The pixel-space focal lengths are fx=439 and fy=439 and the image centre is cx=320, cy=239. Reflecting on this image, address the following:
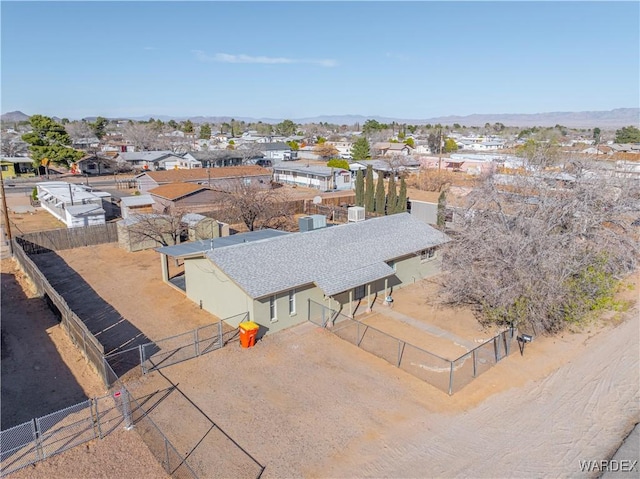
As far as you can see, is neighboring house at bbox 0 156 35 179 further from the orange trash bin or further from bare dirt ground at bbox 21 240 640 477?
the orange trash bin

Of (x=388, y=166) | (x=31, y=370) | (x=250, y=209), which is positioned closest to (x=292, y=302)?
(x=31, y=370)

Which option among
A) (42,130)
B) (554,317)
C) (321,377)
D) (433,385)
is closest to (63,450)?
(321,377)

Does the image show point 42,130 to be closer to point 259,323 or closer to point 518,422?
point 259,323

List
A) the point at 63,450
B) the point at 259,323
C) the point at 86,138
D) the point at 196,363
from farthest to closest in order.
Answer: the point at 86,138, the point at 259,323, the point at 196,363, the point at 63,450

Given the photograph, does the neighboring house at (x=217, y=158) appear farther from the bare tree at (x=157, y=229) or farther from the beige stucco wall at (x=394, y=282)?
the beige stucco wall at (x=394, y=282)

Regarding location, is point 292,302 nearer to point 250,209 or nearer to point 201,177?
point 250,209

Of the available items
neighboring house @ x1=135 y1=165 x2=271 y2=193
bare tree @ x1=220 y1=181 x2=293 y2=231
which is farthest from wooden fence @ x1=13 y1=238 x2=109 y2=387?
neighboring house @ x1=135 y1=165 x2=271 y2=193

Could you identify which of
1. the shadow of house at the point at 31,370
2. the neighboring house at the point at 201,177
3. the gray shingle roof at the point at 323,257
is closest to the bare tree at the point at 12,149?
the neighboring house at the point at 201,177

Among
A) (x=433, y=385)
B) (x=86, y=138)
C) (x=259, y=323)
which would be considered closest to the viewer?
(x=433, y=385)
